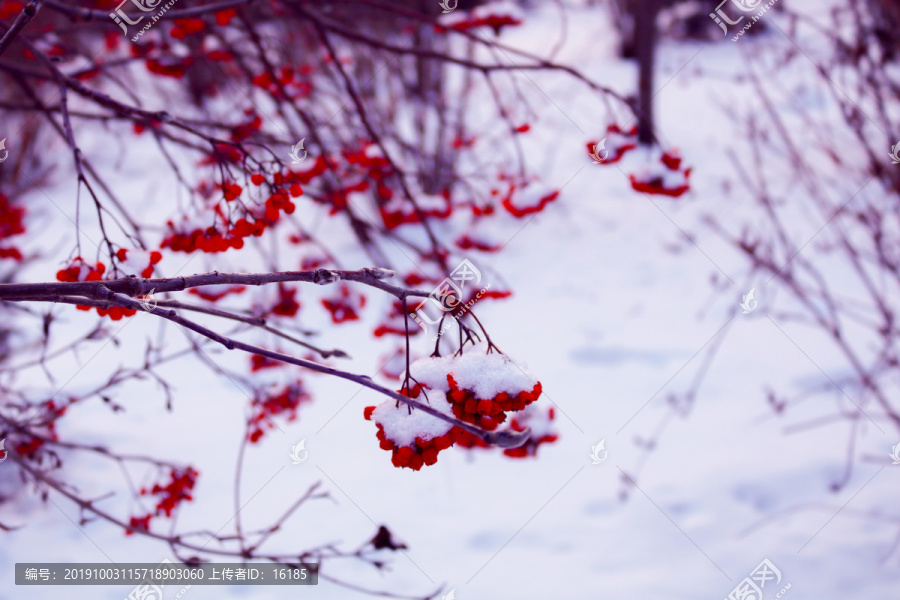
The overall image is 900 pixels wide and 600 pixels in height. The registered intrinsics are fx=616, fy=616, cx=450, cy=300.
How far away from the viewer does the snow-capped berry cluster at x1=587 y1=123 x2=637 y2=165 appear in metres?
2.18

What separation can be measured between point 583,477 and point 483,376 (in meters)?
2.53

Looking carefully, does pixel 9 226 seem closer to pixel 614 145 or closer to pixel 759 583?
pixel 614 145

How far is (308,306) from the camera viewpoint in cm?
530

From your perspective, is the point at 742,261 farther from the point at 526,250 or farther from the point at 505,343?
the point at 505,343

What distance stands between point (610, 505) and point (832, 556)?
3.09 feet

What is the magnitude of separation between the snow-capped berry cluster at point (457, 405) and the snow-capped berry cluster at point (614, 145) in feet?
4.57

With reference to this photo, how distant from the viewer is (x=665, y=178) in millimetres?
2227

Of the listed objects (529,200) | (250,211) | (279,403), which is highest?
(529,200)

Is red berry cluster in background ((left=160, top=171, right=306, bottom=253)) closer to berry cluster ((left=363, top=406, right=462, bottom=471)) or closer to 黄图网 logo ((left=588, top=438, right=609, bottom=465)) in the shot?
berry cluster ((left=363, top=406, right=462, bottom=471))

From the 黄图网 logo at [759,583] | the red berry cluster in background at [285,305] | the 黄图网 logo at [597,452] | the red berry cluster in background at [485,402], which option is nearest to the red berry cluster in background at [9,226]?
the red berry cluster in background at [285,305]

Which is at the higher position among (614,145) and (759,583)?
(614,145)

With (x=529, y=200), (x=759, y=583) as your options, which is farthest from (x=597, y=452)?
(x=529, y=200)

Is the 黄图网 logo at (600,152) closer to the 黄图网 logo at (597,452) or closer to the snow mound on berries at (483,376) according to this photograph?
the 黄图网 logo at (597,452)

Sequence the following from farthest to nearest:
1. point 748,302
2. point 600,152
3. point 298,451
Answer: point 748,302
point 600,152
point 298,451
